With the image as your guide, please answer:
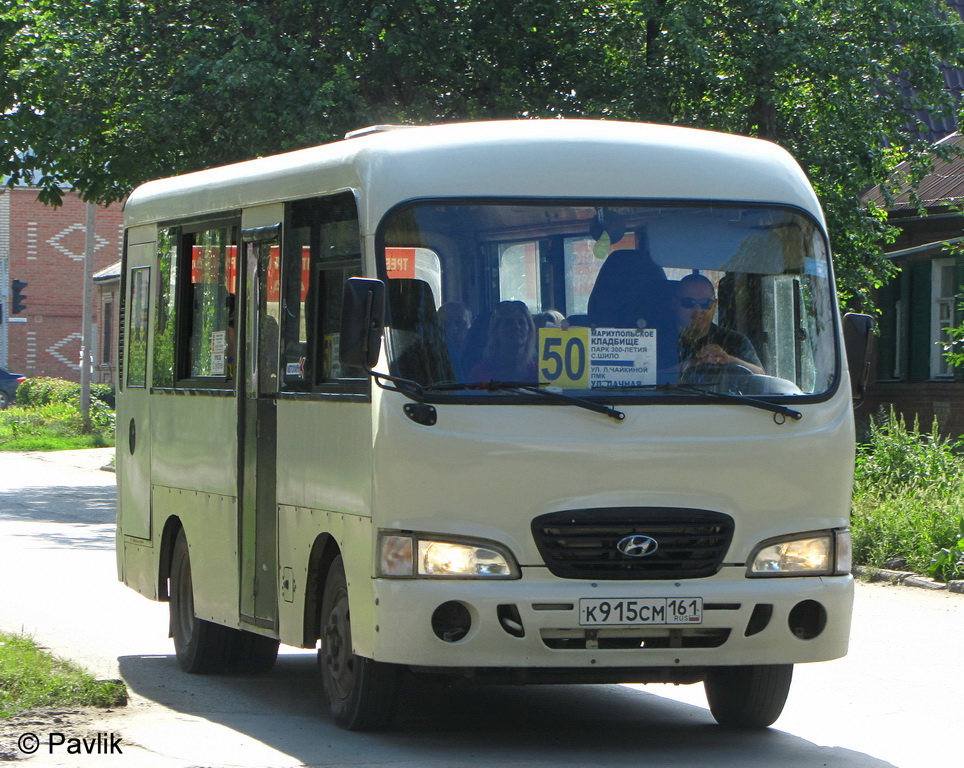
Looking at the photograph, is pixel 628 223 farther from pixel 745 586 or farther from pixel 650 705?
pixel 650 705

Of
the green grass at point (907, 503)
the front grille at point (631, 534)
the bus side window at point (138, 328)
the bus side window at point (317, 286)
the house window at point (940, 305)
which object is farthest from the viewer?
the house window at point (940, 305)

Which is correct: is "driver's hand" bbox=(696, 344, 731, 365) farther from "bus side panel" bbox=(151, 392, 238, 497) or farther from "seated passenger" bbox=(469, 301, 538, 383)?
"bus side panel" bbox=(151, 392, 238, 497)

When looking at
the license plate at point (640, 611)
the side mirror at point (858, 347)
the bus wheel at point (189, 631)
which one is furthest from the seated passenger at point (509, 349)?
the bus wheel at point (189, 631)

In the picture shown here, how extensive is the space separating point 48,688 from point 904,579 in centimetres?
879

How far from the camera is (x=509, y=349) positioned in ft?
23.6

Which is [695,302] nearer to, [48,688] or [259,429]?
[259,429]

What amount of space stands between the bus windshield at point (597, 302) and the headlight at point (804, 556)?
0.61 metres

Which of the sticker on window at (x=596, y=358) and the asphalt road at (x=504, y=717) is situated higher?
the sticker on window at (x=596, y=358)

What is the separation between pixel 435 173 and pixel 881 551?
9.03 meters

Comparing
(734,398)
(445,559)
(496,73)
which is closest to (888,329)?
(496,73)

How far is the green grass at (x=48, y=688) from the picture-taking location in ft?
25.3

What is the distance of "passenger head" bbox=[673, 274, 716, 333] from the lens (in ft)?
24.3

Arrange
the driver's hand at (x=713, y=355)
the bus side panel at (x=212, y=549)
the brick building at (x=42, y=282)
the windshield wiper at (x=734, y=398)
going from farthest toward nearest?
the brick building at (x=42, y=282) < the bus side panel at (x=212, y=549) < the driver's hand at (x=713, y=355) < the windshield wiper at (x=734, y=398)

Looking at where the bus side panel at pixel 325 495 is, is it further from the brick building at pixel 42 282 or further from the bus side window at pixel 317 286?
the brick building at pixel 42 282
